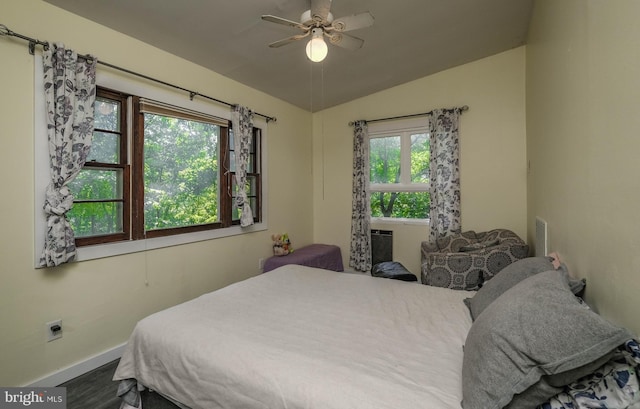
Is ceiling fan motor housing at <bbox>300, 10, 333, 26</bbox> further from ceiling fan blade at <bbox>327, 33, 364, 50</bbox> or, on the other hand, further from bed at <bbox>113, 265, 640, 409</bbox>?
bed at <bbox>113, 265, 640, 409</bbox>

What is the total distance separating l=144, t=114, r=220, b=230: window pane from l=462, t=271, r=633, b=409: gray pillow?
264 cm

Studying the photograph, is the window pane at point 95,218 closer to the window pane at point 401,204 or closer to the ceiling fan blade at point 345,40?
the ceiling fan blade at point 345,40

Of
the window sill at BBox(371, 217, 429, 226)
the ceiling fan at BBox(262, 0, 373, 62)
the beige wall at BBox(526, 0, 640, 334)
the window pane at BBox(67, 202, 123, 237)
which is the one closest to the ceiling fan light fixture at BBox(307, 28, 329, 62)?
the ceiling fan at BBox(262, 0, 373, 62)

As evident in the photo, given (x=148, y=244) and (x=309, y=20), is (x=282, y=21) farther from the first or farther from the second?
(x=148, y=244)

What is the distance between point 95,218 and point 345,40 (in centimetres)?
236

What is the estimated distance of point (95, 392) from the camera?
1.91m

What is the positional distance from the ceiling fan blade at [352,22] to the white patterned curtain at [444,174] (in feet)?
6.92

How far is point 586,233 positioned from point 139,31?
10.4 ft

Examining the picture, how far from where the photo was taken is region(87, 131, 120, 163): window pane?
2.23 m

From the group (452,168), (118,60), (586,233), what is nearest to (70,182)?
(118,60)

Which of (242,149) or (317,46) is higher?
(317,46)

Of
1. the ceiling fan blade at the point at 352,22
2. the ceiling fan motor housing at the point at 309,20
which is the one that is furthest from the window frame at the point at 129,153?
the ceiling fan blade at the point at 352,22

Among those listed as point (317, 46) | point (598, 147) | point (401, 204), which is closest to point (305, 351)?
point (598, 147)

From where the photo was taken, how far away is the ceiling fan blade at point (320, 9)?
6.00ft
